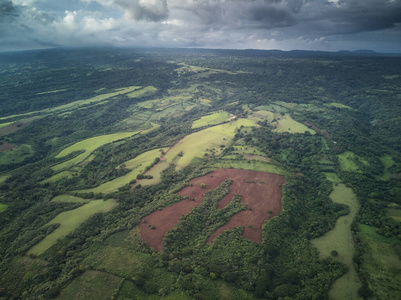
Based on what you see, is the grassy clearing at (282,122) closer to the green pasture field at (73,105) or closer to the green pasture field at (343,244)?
the green pasture field at (343,244)

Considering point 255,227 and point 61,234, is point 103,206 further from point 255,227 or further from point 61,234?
point 255,227

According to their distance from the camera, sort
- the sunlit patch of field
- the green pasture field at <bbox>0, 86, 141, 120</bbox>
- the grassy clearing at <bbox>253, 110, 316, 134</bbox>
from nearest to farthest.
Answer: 1. the sunlit patch of field
2. the grassy clearing at <bbox>253, 110, 316, 134</bbox>
3. the green pasture field at <bbox>0, 86, 141, 120</bbox>

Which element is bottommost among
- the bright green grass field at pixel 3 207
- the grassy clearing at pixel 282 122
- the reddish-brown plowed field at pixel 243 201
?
the bright green grass field at pixel 3 207

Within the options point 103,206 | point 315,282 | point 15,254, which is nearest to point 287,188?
point 315,282

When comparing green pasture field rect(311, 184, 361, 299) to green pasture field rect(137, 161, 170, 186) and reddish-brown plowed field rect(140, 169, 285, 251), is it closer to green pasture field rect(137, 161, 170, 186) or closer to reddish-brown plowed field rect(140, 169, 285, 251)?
reddish-brown plowed field rect(140, 169, 285, 251)

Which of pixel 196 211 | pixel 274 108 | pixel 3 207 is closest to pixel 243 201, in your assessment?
pixel 196 211

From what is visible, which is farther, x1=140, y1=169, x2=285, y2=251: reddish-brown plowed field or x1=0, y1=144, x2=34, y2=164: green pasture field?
x1=0, y1=144, x2=34, y2=164: green pasture field

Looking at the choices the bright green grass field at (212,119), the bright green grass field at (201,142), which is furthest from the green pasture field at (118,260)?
the bright green grass field at (212,119)

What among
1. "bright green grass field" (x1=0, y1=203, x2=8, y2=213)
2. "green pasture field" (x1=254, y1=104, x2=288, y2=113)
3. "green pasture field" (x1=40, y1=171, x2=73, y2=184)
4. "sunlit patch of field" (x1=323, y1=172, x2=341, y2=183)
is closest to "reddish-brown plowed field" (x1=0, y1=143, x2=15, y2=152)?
"green pasture field" (x1=40, y1=171, x2=73, y2=184)
